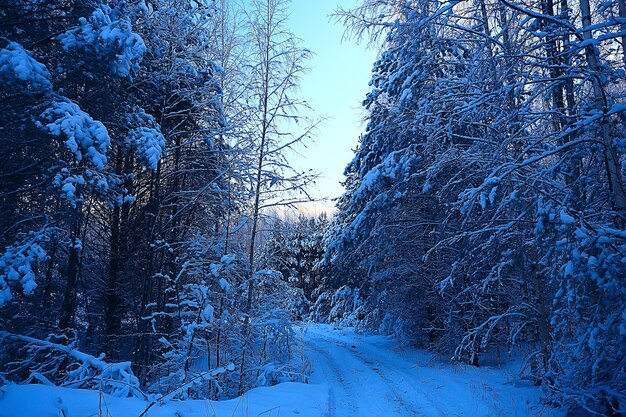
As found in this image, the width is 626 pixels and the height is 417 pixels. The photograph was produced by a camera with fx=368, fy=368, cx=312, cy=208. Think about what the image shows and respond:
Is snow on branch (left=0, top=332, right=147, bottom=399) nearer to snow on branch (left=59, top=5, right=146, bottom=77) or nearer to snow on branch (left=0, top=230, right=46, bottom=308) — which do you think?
snow on branch (left=0, top=230, right=46, bottom=308)

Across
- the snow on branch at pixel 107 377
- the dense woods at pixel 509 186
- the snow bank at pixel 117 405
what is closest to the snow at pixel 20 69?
the snow on branch at pixel 107 377

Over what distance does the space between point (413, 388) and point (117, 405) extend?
6043 millimetres

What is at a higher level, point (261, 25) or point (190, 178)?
point (261, 25)

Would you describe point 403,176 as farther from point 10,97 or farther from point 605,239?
point 10,97

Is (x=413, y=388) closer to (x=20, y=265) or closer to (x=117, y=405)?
(x=117, y=405)

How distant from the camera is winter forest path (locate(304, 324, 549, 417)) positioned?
6215 mm

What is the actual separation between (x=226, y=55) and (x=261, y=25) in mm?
2200

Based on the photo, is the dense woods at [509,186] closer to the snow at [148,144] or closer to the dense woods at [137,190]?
the dense woods at [137,190]

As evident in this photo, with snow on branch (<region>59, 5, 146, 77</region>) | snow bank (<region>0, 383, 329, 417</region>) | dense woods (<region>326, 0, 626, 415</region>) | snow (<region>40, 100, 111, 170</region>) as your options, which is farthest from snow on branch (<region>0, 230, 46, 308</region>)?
dense woods (<region>326, 0, 626, 415</region>)

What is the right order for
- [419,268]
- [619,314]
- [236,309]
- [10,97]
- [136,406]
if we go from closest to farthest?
1. [136,406]
2. [619,314]
3. [10,97]
4. [236,309]
5. [419,268]

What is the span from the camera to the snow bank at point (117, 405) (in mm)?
3100

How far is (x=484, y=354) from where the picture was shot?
38.3ft

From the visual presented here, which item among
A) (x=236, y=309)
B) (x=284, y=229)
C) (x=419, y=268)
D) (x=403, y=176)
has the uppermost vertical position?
(x=403, y=176)

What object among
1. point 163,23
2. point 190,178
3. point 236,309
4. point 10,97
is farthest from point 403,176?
point 10,97
